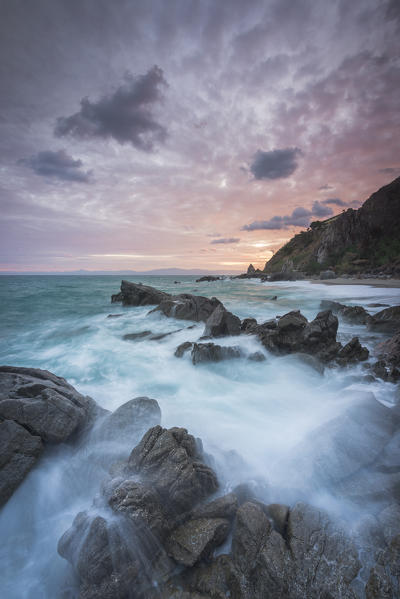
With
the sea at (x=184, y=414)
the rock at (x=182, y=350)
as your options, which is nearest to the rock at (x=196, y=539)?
the sea at (x=184, y=414)

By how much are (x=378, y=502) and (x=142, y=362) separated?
26.6 feet

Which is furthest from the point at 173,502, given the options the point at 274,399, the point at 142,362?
the point at 142,362

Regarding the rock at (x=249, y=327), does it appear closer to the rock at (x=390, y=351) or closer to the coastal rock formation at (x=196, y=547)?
the rock at (x=390, y=351)

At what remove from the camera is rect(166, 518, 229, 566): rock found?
2660mm

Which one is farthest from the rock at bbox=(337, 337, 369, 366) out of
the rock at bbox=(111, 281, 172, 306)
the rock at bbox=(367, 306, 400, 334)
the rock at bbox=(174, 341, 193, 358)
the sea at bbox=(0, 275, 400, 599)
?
the rock at bbox=(111, 281, 172, 306)

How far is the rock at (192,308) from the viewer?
16.0 meters

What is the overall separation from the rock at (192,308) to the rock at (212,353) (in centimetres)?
650

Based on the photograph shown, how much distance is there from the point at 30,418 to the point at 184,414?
128 inches

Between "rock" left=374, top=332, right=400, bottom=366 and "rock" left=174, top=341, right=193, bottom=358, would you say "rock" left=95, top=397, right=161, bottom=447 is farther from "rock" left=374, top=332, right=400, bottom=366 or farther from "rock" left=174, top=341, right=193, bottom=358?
"rock" left=374, top=332, right=400, bottom=366

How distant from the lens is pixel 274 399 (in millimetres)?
6727

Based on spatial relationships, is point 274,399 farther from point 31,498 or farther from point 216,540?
point 31,498

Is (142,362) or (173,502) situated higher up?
(173,502)

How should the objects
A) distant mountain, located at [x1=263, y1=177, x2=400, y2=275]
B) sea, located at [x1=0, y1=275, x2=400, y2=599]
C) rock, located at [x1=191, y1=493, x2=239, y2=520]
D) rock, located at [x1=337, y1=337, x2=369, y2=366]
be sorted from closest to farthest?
rock, located at [x1=191, y1=493, x2=239, y2=520], sea, located at [x1=0, y1=275, x2=400, y2=599], rock, located at [x1=337, y1=337, x2=369, y2=366], distant mountain, located at [x1=263, y1=177, x2=400, y2=275]

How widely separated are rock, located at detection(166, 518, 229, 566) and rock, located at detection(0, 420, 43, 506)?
2.70 m
